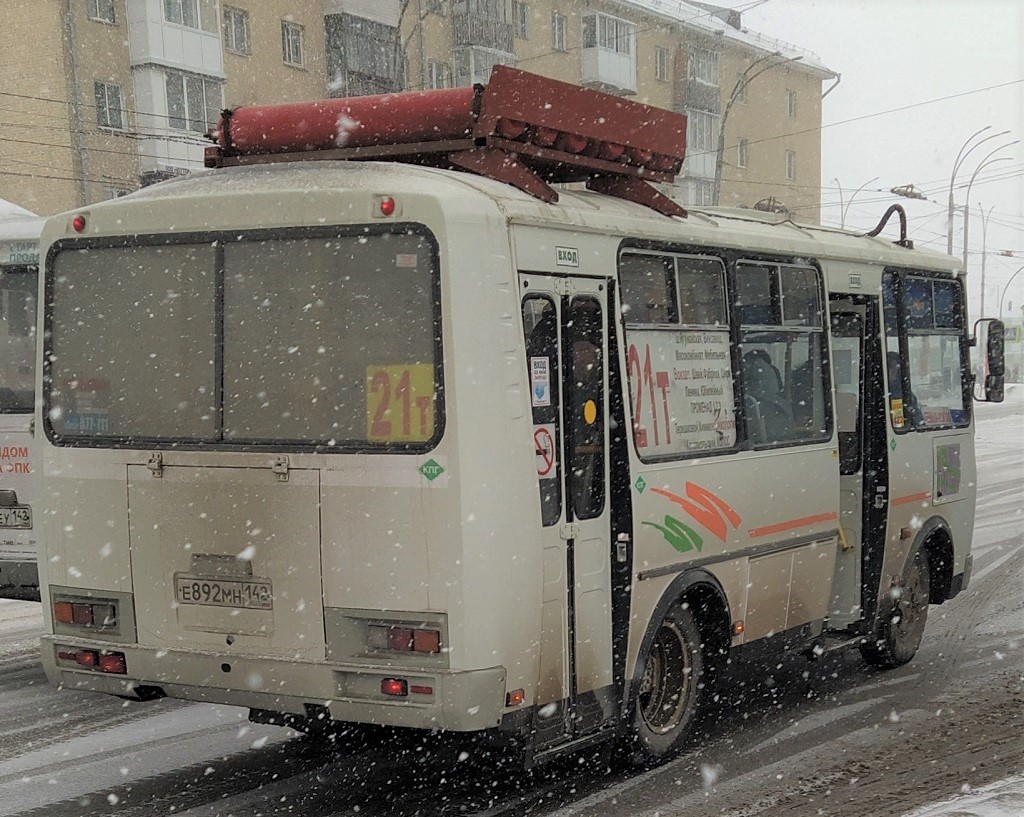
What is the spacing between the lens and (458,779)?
7.02 metres

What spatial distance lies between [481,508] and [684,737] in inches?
93.1

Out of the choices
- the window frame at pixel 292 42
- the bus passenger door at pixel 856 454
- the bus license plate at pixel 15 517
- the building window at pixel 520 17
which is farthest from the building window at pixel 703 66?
the bus license plate at pixel 15 517

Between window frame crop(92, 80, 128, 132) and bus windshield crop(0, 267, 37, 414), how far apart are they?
87.0ft

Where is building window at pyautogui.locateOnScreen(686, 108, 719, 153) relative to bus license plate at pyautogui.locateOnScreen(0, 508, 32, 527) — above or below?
above

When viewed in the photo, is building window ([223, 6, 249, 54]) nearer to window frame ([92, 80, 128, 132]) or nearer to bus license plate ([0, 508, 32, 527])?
window frame ([92, 80, 128, 132])

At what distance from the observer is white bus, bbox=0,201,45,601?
9.91 metres

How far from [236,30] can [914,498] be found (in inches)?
1326

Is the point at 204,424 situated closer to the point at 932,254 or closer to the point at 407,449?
the point at 407,449

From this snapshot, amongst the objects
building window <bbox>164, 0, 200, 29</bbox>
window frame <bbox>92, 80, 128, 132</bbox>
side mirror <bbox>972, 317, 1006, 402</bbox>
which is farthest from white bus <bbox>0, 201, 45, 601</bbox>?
building window <bbox>164, 0, 200, 29</bbox>

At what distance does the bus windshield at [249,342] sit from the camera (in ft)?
19.5

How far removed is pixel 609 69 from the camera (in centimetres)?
5112

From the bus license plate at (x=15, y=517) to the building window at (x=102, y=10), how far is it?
93.9 feet

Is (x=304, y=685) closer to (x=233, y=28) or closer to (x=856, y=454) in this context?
(x=856, y=454)

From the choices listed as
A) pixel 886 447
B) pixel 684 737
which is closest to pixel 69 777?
pixel 684 737
